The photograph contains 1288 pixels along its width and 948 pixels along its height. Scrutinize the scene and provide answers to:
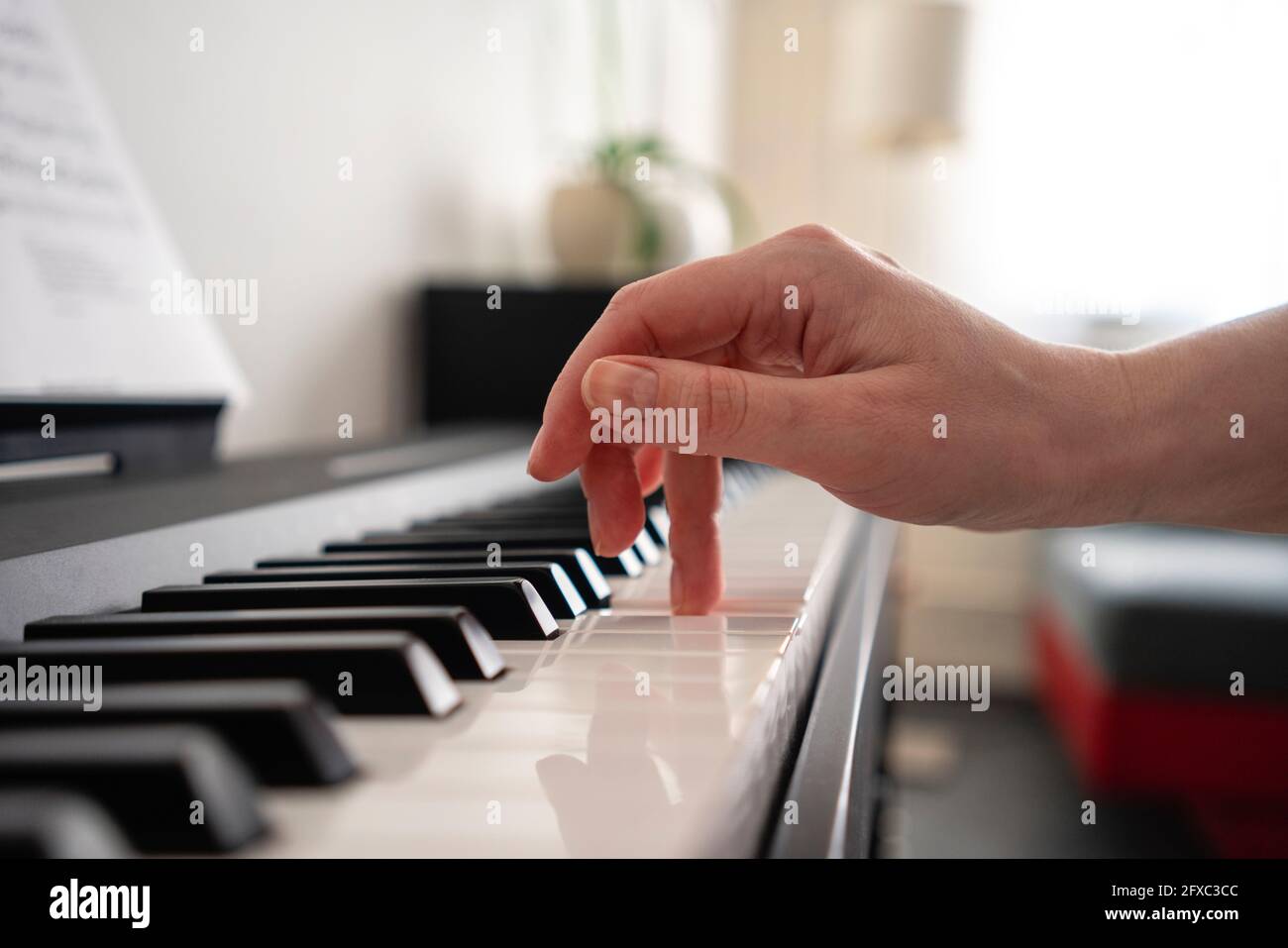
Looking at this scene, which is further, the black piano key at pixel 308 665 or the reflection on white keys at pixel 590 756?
the black piano key at pixel 308 665

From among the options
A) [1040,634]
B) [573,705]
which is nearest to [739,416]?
[573,705]

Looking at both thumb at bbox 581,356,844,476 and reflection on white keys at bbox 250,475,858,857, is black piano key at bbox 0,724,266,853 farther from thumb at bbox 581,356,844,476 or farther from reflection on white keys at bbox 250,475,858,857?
thumb at bbox 581,356,844,476

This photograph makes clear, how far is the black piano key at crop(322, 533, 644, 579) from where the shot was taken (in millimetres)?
755

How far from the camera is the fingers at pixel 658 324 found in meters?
0.69

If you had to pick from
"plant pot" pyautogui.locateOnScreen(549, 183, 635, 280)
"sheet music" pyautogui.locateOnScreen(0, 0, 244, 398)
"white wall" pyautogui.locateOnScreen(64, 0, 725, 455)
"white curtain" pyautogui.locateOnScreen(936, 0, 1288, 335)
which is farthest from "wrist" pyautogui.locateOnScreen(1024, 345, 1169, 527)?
"white curtain" pyautogui.locateOnScreen(936, 0, 1288, 335)

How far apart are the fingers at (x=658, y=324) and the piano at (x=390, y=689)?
8cm

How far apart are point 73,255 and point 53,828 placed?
0.77 metres

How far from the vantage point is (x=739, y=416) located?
2.08ft

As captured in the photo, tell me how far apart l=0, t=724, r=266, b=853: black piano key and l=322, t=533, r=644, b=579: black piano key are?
0.38 meters

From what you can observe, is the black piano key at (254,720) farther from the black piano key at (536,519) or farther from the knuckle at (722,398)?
the black piano key at (536,519)

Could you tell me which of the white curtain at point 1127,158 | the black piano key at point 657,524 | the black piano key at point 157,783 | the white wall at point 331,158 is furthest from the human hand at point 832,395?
the white curtain at point 1127,158

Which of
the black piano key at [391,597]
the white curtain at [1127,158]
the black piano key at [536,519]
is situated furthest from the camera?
the white curtain at [1127,158]

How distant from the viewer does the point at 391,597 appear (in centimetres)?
57

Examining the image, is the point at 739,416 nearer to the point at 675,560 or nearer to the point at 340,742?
the point at 675,560
